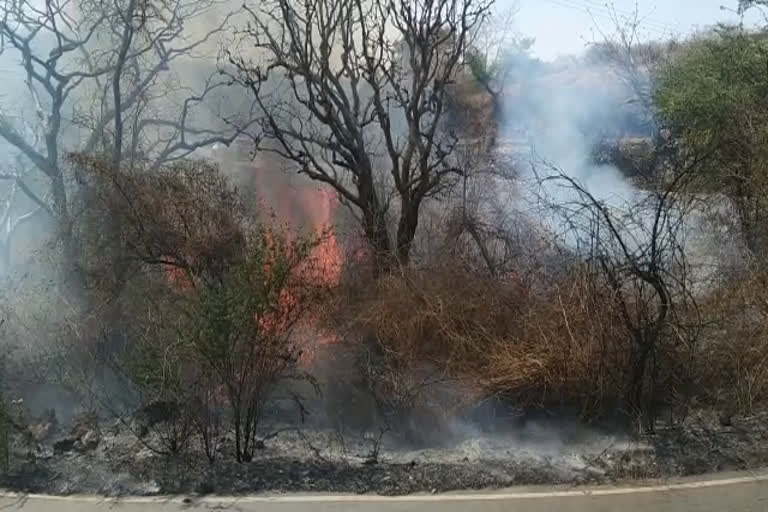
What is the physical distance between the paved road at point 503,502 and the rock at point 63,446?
2.15 ft

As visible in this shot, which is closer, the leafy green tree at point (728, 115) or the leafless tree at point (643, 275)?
the leafless tree at point (643, 275)

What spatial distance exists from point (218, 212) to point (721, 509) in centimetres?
481

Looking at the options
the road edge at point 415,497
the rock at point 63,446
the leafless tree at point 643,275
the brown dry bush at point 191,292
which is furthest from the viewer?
the leafless tree at point 643,275

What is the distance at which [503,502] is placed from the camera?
434 cm

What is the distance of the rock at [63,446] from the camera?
5195 mm

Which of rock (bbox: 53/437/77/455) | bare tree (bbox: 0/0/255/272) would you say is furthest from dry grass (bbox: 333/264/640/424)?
bare tree (bbox: 0/0/255/272)

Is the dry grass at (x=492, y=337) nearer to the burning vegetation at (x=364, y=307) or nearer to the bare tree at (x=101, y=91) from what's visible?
the burning vegetation at (x=364, y=307)

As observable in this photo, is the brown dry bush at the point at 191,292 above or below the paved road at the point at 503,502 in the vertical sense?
above

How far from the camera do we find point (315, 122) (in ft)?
34.0

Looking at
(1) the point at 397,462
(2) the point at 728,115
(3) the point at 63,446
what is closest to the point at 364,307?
(1) the point at 397,462

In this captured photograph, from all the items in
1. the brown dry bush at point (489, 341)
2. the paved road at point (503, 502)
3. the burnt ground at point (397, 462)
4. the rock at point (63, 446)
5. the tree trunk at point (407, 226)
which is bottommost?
the paved road at point (503, 502)

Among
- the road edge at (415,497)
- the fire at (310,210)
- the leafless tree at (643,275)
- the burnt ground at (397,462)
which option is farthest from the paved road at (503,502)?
the fire at (310,210)

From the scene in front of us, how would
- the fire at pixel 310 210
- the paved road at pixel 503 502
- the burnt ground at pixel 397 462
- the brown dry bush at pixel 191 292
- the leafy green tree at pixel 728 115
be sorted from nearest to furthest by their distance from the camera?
the paved road at pixel 503 502, the burnt ground at pixel 397 462, the brown dry bush at pixel 191 292, the fire at pixel 310 210, the leafy green tree at pixel 728 115

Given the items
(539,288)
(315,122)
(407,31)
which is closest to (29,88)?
(315,122)
